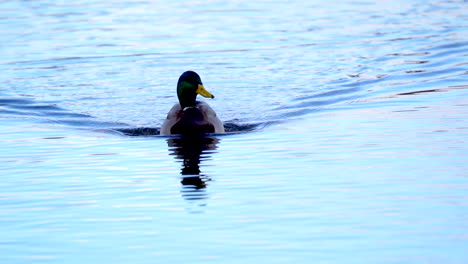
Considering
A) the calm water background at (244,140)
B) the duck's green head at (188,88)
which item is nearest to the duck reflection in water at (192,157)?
the calm water background at (244,140)

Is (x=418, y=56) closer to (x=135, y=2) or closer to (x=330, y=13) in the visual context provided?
(x=330, y=13)

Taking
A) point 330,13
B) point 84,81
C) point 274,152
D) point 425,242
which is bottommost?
point 425,242

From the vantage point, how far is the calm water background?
7.16m

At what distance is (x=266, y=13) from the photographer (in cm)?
2358

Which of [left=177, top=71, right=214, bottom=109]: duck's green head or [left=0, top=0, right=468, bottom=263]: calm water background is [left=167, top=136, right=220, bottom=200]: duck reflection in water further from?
[left=177, top=71, right=214, bottom=109]: duck's green head

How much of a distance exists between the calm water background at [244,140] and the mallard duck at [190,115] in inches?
11.8

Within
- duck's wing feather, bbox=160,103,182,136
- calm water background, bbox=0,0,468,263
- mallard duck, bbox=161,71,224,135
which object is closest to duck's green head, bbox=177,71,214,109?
mallard duck, bbox=161,71,224,135

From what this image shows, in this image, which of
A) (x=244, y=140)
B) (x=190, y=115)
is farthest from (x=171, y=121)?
(x=244, y=140)

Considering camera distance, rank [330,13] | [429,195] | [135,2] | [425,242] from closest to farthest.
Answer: [425,242] < [429,195] < [330,13] < [135,2]

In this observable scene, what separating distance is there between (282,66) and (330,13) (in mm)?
6019

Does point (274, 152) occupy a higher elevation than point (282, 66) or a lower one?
lower

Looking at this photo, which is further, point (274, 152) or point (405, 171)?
point (274, 152)

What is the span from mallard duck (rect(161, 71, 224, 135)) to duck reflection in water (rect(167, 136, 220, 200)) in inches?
6.0

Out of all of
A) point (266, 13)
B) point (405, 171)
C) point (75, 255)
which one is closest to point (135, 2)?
point (266, 13)
